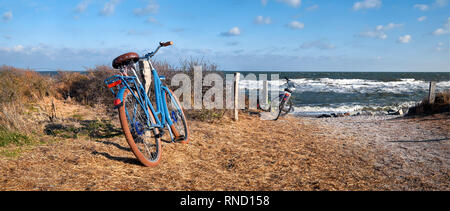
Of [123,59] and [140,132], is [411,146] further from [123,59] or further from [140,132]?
[123,59]

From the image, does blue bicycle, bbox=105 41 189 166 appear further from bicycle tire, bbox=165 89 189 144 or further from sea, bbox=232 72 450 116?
sea, bbox=232 72 450 116

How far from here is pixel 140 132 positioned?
3686mm

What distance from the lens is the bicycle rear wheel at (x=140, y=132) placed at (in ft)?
11.6

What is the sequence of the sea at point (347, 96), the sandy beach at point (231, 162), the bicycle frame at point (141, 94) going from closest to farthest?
1. the sandy beach at point (231, 162)
2. the bicycle frame at point (141, 94)
3. the sea at point (347, 96)

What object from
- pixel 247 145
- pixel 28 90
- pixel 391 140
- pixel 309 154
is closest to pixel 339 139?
pixel 391 140

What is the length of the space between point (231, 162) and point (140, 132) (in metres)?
1.59

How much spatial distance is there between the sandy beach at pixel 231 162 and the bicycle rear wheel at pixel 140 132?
17 cm

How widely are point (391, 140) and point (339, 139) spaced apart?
1207 mm

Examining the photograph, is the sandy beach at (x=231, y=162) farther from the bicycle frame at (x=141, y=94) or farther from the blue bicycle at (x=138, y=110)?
the bicycle frame at (x=141, y=94)

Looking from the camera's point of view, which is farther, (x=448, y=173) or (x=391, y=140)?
(x=391, y=140)

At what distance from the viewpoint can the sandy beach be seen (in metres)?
3.26

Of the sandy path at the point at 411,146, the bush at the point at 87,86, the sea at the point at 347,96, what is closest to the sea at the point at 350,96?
the sea at the point at 347,96

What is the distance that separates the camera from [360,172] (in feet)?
13.5
